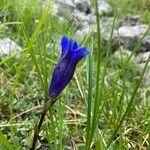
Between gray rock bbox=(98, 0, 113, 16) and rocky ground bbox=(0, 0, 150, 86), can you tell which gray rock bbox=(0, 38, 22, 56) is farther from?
gray rock bbox=(98, 0, 113, 16)

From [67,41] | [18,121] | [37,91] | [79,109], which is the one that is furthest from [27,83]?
[67,41]

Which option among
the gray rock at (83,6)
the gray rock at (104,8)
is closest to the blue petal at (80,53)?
the gray rock at (83,6)

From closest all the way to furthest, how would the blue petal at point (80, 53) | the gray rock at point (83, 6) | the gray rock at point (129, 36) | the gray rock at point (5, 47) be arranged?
the blue petal at point (80, 53) → the gray rock at point (5, 47) → the gray rock at point (129, 36) → the gray rock at point (83, 6)

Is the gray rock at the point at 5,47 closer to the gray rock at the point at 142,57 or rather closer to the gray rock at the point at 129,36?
the gray rock at the point at 142,57

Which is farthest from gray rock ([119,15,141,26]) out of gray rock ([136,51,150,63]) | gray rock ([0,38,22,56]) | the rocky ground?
gray rock ([0,38,22,56])

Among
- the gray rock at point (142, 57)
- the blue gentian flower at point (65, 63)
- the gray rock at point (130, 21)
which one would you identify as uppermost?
the blue gentian flower at point (65, 63)

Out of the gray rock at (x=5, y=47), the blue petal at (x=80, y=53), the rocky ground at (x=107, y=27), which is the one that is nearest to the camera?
the blue petal at (x=80, y=53)

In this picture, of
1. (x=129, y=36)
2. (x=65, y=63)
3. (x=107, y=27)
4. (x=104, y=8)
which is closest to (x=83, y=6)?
(x=104, y=8)

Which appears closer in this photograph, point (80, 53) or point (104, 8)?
point (80, 53)

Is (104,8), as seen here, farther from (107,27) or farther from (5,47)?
(5,47)
